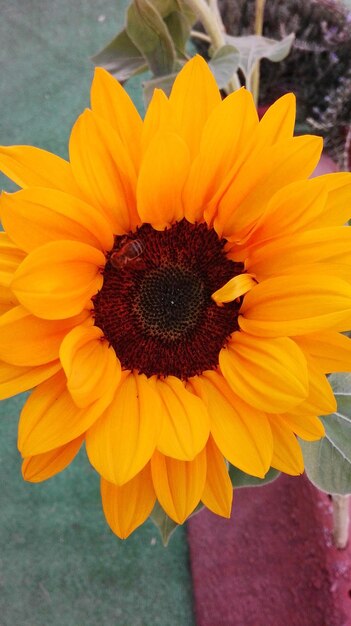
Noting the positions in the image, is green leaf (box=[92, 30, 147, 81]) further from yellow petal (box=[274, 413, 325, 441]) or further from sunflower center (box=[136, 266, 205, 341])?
yellow petal (box=[274, 413, 325, 441])

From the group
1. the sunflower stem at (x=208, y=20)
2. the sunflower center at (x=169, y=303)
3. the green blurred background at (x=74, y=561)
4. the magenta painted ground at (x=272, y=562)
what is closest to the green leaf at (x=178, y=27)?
the sunflower stem at (x=208, y=20)

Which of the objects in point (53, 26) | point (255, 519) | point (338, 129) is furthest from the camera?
point (53, 26)

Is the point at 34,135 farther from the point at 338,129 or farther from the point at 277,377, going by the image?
the point at 277,377

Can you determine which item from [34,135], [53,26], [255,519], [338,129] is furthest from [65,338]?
[53,26]

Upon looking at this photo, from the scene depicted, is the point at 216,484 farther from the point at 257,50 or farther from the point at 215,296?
the point at 257,50

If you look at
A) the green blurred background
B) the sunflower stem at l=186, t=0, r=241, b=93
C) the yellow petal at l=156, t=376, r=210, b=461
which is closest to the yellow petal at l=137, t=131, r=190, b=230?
the yellow petal at l=156, t=376, r=210, b=461

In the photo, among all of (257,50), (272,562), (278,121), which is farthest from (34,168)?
(272,562)

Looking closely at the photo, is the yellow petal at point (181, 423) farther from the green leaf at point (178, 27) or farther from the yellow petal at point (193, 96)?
the green leaf at point (178, 27)
